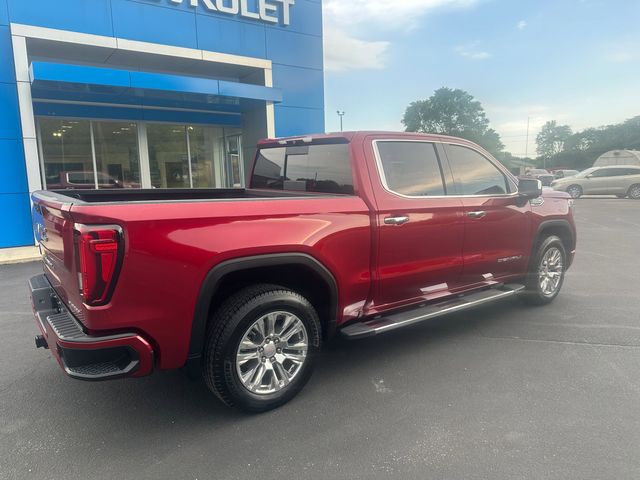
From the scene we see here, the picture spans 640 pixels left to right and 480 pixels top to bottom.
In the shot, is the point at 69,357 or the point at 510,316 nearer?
the point at 69,357

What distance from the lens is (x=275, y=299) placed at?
3016 mm

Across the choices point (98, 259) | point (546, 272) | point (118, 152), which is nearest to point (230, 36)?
point (118, 152)

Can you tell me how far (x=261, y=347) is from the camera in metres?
3.08

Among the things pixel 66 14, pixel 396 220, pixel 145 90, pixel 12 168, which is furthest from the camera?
pixel 145 90

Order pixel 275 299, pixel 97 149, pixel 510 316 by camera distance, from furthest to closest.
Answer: pixel 97 149 < pixel 510 316 < pixel 275 299

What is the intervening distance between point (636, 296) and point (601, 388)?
3.01 m

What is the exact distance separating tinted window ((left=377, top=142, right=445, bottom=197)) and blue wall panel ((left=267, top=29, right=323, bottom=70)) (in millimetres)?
9453

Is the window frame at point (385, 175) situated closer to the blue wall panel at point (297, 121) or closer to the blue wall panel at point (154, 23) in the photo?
the blue wall panel at point (154, 23)

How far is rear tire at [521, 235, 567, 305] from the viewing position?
511cm

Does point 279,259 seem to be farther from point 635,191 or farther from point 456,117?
point 456,117

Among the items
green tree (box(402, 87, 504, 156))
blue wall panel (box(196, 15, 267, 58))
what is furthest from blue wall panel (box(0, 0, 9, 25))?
green tree (box(402, 87, 504, 156))

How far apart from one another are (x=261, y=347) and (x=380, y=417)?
0.91 m

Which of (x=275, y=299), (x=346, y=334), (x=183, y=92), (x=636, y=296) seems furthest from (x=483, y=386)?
(x=183, y=92)

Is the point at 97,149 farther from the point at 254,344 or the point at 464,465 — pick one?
the point at 464,465
